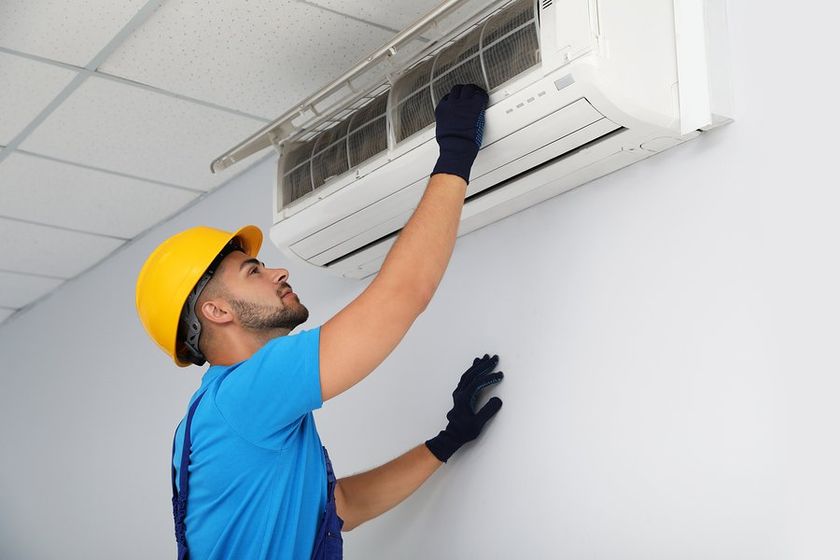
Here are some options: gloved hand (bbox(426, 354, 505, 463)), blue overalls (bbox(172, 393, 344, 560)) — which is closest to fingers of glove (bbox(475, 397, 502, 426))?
gloved hand (bbox(426, 354, 505, 463))

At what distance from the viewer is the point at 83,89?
2.54 m

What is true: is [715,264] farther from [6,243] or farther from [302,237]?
[6,243]

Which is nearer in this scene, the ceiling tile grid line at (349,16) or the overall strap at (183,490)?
the overall strap at (183,490)

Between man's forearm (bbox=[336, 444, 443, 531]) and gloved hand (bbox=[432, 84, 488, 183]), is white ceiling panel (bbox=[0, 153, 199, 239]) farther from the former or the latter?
gloved hand (bbox=[432, 84, 488, 183])

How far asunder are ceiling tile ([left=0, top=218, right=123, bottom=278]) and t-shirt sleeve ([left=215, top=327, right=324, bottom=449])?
2.21 m

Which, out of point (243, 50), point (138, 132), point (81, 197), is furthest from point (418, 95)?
point (81, 197)

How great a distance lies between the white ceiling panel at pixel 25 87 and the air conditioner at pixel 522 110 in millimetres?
647

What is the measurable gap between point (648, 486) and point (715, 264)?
425mm

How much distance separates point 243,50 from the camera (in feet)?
7.66

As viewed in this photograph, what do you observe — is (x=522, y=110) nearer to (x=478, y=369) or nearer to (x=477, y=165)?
(x=477, y=165)

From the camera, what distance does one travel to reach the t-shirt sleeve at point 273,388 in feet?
5.30

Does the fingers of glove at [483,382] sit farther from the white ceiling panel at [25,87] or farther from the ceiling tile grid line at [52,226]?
the ceiling tile grid line at [52,226]

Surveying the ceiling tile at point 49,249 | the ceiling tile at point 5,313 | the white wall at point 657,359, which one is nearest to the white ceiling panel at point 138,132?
the white wall at point 657,359

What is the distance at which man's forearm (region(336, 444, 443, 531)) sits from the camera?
213 cm
